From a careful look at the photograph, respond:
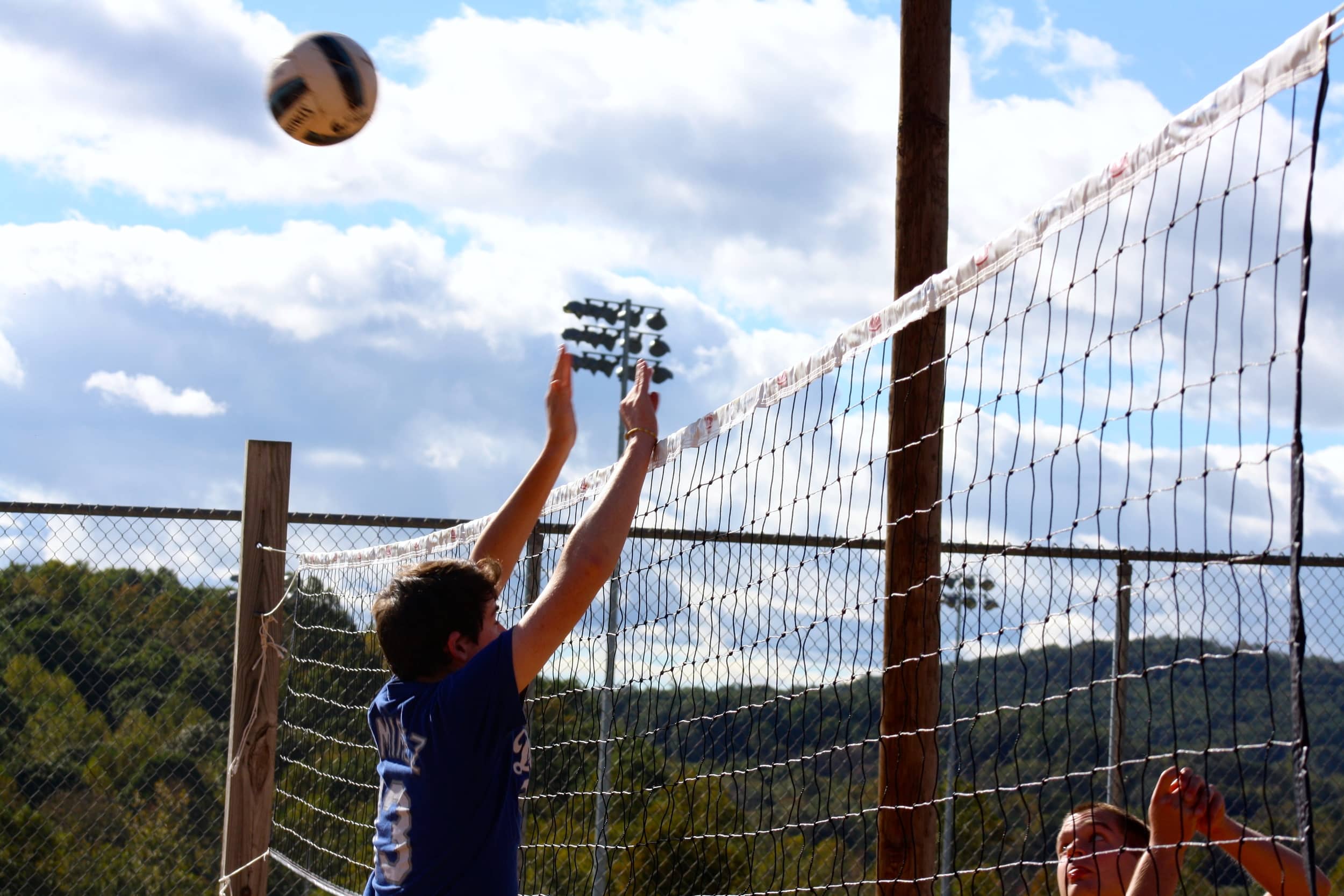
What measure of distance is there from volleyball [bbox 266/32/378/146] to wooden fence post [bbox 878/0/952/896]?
1991 mm

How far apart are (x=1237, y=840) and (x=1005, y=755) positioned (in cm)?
605

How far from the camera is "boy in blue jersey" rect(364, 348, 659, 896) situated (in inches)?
100

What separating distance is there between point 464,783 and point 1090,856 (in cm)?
155

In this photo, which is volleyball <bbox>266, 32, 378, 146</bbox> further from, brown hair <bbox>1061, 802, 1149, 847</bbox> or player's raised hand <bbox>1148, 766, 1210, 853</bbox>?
player's raised hand <bbox>1148, 766, 1210, 853</bbox>

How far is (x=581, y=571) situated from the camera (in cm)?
259

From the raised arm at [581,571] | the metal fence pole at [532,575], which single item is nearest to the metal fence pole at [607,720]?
the metal fence pole at [532,575]

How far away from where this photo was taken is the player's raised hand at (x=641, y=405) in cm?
316

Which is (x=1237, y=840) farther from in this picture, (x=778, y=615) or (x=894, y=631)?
(x=778, y=615)

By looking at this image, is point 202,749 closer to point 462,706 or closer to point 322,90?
point 322,90

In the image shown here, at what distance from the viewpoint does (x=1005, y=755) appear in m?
8.59

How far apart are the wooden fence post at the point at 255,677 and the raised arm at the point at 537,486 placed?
289 cm

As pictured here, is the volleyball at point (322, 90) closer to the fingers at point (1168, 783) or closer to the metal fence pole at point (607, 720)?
the metal fence pole at point (607, 720)

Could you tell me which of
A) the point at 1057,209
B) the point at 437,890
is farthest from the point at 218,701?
the point at 1057,209

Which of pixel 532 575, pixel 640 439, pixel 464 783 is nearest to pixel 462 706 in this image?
pixel 464 783
